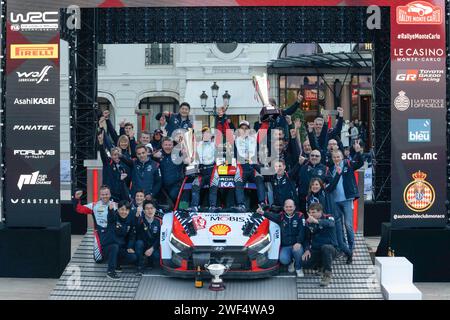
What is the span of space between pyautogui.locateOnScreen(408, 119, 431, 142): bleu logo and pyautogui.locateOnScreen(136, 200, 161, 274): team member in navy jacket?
4362 millimetres

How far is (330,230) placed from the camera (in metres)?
11.2

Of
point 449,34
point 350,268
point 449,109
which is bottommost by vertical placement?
point 350,268

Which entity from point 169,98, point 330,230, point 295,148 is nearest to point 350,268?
point 330,230

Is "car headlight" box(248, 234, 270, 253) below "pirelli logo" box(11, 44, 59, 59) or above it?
below

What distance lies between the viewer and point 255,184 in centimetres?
1213

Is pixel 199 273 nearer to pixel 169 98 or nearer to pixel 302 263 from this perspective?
pixel 302 263

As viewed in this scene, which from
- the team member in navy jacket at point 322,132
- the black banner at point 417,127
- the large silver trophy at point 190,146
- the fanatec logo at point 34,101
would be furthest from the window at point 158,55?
the black banner at point 417,127

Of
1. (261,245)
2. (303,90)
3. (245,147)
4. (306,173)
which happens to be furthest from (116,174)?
(303,90)

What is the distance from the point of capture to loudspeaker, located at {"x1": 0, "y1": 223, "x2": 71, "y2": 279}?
40.8 feet

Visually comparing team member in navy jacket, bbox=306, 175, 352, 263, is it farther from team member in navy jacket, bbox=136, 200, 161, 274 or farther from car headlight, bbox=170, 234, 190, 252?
team member in navy jacket, bbox=136, 200, 161, 274

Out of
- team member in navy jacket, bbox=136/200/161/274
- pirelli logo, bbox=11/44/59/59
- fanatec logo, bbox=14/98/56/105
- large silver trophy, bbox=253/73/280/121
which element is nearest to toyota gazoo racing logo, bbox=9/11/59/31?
pirelli logo, bbox=11/44/59/59

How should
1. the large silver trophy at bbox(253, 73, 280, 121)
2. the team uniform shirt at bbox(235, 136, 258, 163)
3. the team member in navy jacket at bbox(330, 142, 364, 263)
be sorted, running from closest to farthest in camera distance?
the team member in navy jacket at bbox(330, 142, 364, 263) → the team uniform shirt at bbox(235, 136, 258, 163) → the large silver trophy at bbox(253, 73, 280, 121)
